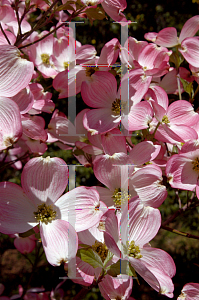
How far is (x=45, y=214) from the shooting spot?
515 millimetres

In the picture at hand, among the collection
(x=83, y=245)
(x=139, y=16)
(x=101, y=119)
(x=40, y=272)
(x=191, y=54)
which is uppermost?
(x=139, y=16)

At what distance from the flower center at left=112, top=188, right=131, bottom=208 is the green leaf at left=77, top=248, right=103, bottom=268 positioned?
117 mm

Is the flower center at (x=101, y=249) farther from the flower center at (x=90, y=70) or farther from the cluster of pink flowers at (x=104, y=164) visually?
the flower center at (x=90, y=70)

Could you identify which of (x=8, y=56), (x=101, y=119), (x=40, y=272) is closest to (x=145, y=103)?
(x=101, y=119)

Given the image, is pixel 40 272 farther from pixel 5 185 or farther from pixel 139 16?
pixel 139 16

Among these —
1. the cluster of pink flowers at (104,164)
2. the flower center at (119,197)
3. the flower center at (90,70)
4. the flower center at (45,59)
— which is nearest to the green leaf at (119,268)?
the cluster of pink flowers at (104,164)

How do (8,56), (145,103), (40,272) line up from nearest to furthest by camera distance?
(8,56) → (145,103) → (40,272)

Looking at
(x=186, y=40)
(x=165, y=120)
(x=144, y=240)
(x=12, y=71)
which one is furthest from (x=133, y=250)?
(x=186, y=40)

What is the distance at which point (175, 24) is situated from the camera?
66.9 inches

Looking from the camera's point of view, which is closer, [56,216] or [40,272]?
[56,216]

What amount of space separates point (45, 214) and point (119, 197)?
0.15 m

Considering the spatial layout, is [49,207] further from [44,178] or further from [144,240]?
[144,240]

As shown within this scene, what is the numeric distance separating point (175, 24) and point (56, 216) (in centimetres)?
157

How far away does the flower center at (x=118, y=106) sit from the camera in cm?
59
